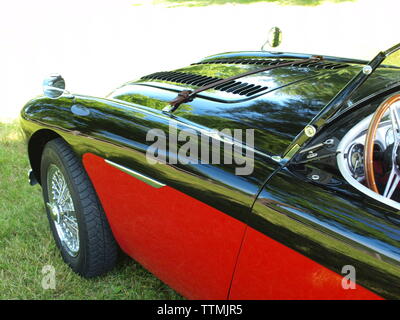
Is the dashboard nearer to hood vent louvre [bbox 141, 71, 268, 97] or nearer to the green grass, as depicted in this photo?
hood vent louvre [bbox 141, 71, 268, 97]

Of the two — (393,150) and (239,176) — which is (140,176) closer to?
(239,176)

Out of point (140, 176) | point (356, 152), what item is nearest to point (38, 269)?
point (140, 176)

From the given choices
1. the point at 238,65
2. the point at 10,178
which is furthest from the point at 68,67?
the point at 238,65

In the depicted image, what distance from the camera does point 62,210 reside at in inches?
105

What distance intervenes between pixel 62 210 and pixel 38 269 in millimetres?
417

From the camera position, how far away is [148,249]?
2062mm

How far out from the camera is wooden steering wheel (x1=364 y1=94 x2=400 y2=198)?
1446 millimetres

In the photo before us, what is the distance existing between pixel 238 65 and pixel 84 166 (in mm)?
1076

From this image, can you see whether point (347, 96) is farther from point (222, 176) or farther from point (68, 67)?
point (68, 67)

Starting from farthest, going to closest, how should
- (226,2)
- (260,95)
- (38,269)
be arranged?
(226,2) < (38,269) < (260,95)

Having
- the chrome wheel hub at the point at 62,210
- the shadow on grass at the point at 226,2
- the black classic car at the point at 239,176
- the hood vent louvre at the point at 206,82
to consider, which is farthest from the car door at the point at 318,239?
the shadow on grass at the point at 226,2

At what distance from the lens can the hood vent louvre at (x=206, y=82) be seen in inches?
83.7

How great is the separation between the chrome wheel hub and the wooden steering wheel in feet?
5.23

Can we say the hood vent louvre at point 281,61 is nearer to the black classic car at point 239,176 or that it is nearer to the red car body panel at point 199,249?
the black classic car at point 239,176
